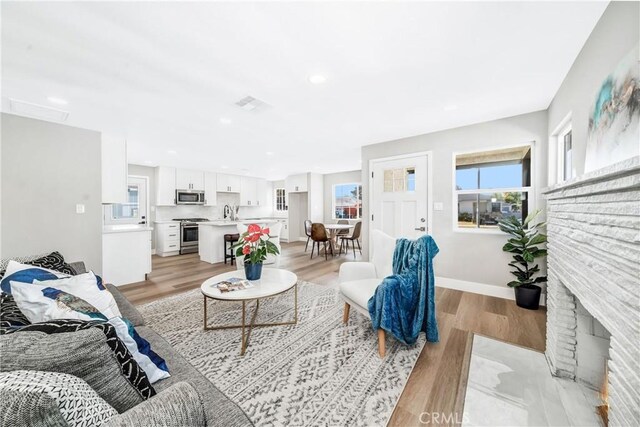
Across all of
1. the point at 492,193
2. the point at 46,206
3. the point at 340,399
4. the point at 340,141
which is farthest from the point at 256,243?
the point at 492,193

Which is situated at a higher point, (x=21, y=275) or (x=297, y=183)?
(x=297, y=183)

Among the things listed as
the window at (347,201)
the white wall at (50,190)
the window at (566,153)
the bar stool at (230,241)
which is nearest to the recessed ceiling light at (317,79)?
the window at (566,153)

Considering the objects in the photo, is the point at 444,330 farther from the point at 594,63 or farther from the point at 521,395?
the point at 594,63

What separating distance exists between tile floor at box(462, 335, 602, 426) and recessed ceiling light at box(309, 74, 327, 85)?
258 cm

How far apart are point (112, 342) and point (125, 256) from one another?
3.66m

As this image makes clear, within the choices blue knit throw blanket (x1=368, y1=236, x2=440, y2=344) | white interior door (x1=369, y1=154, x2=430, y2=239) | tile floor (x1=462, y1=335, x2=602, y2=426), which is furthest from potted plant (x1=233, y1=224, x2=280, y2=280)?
white interior door (x1=369, y1=154, x2=430, y2=239)

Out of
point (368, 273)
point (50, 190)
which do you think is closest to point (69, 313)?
point (368, 273)

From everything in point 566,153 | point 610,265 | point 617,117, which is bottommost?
point 610,265

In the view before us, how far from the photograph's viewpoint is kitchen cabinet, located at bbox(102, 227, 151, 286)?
349 centimetres

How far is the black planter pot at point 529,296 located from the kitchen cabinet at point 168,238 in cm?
675

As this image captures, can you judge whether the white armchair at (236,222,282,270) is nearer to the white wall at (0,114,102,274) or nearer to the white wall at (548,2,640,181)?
the white wall at (0,114,102,274)

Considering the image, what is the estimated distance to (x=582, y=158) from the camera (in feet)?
5.81

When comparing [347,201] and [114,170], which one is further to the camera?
[347,201]

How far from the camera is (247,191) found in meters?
7.90
